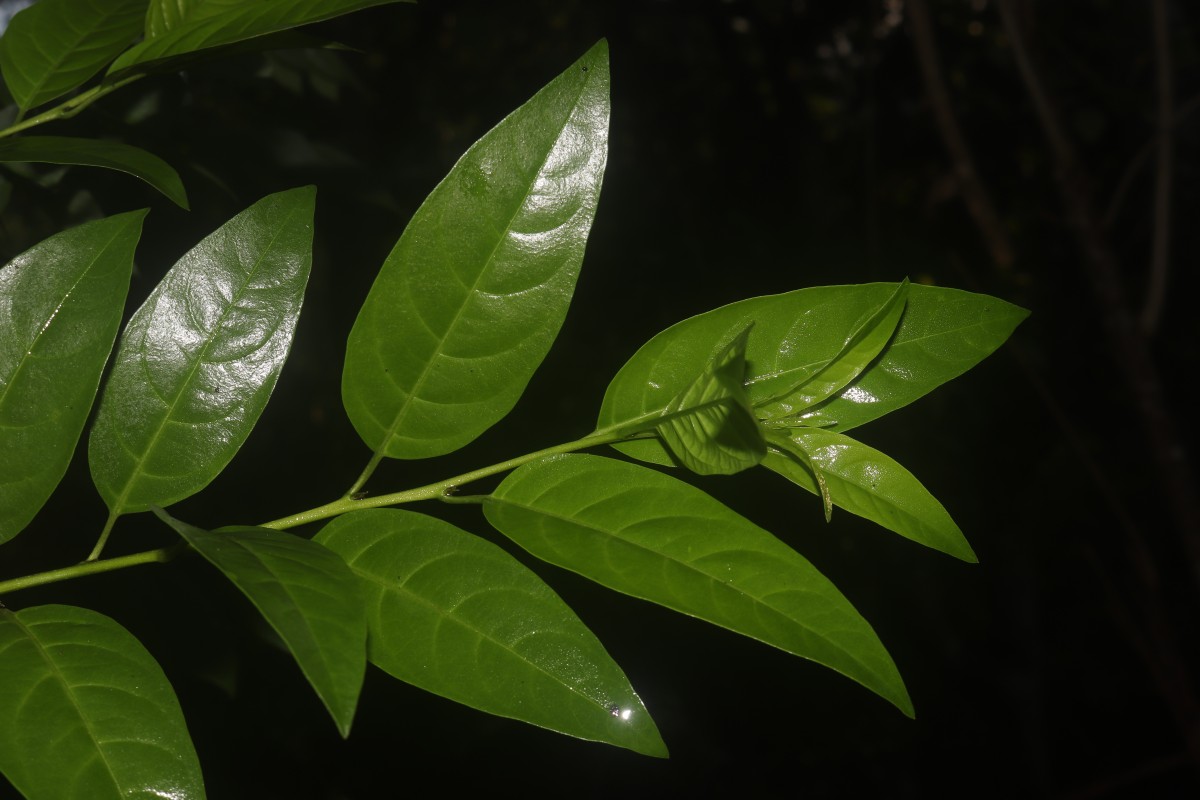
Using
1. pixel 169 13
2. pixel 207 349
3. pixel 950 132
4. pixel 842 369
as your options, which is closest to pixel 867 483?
pixel 842 369

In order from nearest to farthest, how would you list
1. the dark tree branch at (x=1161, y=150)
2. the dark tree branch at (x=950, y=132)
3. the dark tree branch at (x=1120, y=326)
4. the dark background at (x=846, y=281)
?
the dark background at (x=846, y=281)
the dark tree branch at (x=1120, y=326)
the dark tree branch at (x=1161, y=150)
the dark tree branch at (x=950, y=132)

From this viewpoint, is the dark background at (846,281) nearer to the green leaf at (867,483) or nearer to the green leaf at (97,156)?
the green leaf at (97,156)

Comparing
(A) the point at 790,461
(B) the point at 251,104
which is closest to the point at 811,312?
(A) the point at 790,461

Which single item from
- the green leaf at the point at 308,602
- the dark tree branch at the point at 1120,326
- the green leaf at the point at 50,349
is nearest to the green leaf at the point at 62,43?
the green leaf at the point at 50,349

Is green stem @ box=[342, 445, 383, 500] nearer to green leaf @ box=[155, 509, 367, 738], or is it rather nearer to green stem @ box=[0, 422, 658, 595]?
green stem @ box=[0, 422, 658, 595]

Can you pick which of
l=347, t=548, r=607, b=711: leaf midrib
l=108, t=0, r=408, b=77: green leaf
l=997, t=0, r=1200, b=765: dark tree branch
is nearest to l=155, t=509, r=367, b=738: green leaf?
l=347, t=548, r=607, b=711: leaf midrib

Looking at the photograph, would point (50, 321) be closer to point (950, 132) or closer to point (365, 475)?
point (365, 475)

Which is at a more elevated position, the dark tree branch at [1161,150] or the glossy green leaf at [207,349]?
the dark tree branch at [1161,150]
